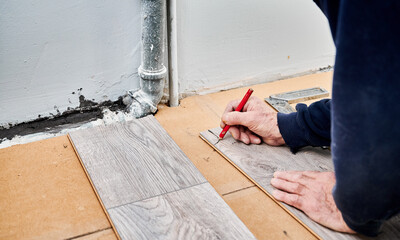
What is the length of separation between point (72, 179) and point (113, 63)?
758 millimetres

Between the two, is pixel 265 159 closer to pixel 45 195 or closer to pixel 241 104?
pixel 241 104

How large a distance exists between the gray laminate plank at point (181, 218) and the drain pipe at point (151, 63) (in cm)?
79

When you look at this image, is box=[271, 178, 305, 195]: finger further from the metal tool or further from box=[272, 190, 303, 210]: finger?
the metal tool

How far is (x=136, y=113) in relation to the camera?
7.77 ft

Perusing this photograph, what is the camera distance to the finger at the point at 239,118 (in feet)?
6.30

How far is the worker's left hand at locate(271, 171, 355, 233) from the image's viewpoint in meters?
1.55

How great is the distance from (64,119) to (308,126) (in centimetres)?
136

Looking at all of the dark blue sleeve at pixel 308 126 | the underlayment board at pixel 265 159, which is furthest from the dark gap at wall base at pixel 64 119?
the dark blue sleeve at pixel 308 126

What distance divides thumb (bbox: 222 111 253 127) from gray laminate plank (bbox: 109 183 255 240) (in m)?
0.40

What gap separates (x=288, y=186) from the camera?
5.56 feet

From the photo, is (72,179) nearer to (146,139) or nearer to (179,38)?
(146,139)

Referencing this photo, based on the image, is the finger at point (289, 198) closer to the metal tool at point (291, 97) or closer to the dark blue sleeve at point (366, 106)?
the dark blue sleeve at point (366, 106)

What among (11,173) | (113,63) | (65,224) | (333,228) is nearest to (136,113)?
(113,63)

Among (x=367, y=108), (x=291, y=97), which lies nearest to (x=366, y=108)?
(x=367, y=108)
